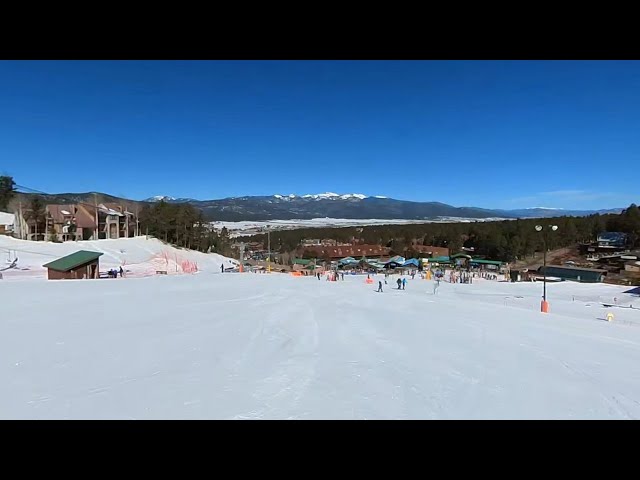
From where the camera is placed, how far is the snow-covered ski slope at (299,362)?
361 cm

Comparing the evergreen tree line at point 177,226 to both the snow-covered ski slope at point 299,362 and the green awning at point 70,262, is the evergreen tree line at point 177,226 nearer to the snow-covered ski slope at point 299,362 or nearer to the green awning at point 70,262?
the green awning at point 70,262

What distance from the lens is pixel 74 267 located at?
55.0 ft

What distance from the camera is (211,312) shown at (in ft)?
28.7

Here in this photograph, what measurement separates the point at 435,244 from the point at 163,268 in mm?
45425

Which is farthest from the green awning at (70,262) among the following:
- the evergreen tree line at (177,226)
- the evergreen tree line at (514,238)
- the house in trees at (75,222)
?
the evergreen tree line at (514,238)

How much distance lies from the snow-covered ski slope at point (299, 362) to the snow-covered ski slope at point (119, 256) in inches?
505

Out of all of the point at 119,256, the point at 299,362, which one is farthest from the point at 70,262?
the point at 299,362

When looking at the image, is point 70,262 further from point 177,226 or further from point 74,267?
point 177,226

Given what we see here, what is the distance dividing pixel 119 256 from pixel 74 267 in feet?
42.0
